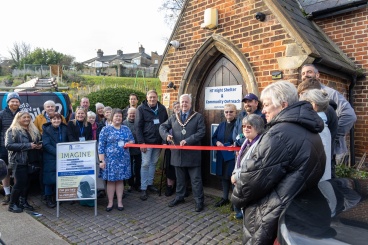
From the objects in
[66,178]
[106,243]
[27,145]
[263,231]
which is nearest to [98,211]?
[66,178]

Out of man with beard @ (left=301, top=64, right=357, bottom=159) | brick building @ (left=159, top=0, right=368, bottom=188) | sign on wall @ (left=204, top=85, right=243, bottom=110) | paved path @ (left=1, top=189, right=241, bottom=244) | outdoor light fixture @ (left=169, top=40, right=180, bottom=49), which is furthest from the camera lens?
outdoor light fixture @ (left=169, top=40, right=180, bottom=49)

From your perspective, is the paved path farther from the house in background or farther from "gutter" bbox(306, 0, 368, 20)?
the house in background

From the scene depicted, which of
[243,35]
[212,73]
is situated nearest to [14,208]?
[212,73]

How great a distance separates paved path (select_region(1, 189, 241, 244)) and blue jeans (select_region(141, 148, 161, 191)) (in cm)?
41

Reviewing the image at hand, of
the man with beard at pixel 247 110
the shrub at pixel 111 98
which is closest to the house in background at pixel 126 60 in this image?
the shrub at pixel 111 98

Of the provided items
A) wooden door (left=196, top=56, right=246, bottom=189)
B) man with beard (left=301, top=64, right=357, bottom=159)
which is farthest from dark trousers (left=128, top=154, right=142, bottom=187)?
man with beard (left=301, top=64, right=357, bottom=159)

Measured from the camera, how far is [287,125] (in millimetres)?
1994

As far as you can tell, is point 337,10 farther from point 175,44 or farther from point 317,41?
point 175,44

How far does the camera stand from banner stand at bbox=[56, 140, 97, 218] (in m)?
4.92

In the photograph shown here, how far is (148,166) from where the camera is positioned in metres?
5.80

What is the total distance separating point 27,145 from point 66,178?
848mm

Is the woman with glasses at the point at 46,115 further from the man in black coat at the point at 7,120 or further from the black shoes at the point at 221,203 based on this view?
the black shoes at the point at 221,203

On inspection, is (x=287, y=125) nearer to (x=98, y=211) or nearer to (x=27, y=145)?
(x=98, y=211)

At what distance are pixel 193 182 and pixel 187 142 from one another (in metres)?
0.72
